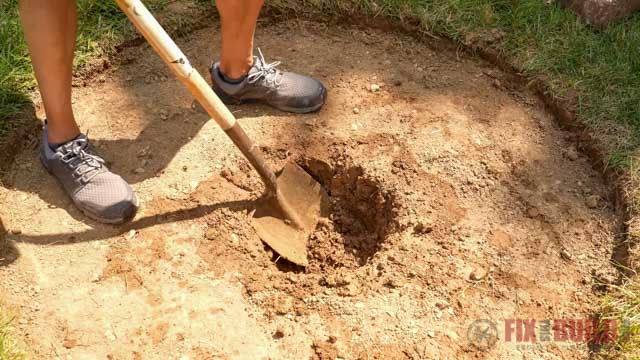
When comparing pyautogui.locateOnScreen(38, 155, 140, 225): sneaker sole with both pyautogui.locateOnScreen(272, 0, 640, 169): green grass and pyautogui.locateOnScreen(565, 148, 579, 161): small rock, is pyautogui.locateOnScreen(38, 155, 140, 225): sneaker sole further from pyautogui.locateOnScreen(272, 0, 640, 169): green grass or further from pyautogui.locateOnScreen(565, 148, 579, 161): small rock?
→ pyautogui.locateOnScreen(565, 148, 579, 161): small rock

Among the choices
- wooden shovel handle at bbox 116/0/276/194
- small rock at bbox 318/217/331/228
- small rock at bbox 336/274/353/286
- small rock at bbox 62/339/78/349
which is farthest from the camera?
small rock at bbox 318/217/331/228

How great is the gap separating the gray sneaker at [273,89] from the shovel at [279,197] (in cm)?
35

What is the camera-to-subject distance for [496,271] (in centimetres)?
233

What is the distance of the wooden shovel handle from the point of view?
1.99m

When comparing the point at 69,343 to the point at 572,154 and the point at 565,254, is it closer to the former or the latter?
the point at 565,254

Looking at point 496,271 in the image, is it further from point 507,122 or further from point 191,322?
point 191,322

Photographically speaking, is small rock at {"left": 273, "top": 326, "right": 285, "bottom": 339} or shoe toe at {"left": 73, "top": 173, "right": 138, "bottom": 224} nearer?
small rock at {"left": 273, "top": 326, "right": 285, "bottom": 339}

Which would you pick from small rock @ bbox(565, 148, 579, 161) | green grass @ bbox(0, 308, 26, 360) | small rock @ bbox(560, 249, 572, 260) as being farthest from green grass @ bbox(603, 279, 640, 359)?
green grass @ bbox(0, 308, 26, 360)

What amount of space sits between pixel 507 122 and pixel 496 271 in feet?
2.73

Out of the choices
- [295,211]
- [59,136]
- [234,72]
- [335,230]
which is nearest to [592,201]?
[335,230]

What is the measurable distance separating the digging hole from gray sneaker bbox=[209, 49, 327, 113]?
0.31m

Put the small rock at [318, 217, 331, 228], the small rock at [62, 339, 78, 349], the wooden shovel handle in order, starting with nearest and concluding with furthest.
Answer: the wooden shovel handle → the small rock at [62, 339, 78, 349] → the small rock at [318, 217, 331, 228]

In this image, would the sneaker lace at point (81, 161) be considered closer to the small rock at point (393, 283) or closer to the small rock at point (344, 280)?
the small rock at point (344, 280)

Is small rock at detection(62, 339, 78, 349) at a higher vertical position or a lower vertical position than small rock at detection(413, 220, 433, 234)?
lower
